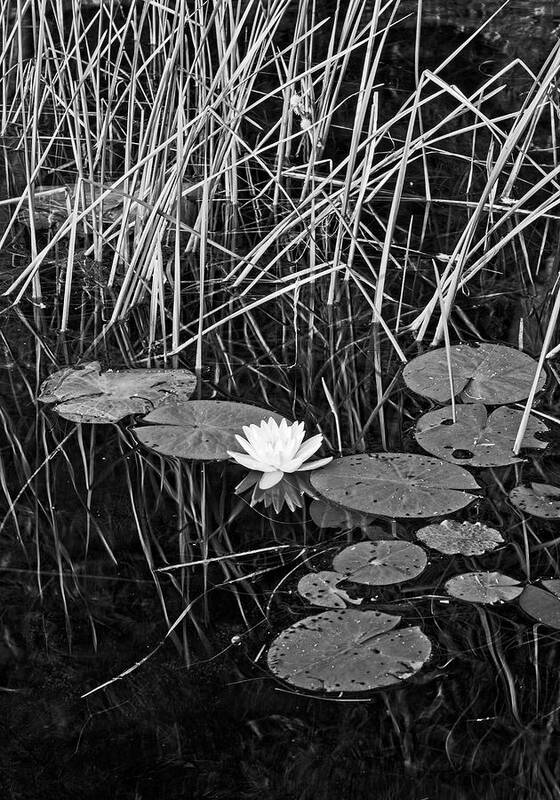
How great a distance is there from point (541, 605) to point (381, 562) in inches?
11.3

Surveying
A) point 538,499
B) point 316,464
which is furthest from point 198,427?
point 538,499

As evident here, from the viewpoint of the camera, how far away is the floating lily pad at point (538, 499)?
1.87 metres

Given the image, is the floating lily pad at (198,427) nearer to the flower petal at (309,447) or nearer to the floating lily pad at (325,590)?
the flower petal at (309,447)

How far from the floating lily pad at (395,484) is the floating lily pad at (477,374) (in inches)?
13.2

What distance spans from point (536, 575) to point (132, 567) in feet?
2.44

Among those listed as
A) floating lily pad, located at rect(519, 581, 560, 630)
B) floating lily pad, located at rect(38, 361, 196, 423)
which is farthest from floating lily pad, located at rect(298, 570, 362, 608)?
floating lily pad, located at rect(38, 361, 196, 423)

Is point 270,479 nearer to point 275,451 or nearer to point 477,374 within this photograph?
point 275,451

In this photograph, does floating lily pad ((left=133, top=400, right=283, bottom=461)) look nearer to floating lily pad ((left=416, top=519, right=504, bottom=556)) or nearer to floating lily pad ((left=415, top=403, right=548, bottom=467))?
floating lily pad ((left=415, top=403, right=548, bottom=467))

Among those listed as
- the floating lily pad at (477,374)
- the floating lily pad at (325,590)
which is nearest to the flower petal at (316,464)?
the floating lily pad at (325,590)

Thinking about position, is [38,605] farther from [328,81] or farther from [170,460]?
[328,81]

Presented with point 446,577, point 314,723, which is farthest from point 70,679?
point 446,577

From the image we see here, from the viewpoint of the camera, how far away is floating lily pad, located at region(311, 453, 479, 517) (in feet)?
6.08

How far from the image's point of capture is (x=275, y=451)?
195 centimetres

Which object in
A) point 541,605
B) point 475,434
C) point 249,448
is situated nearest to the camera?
point 541,605
